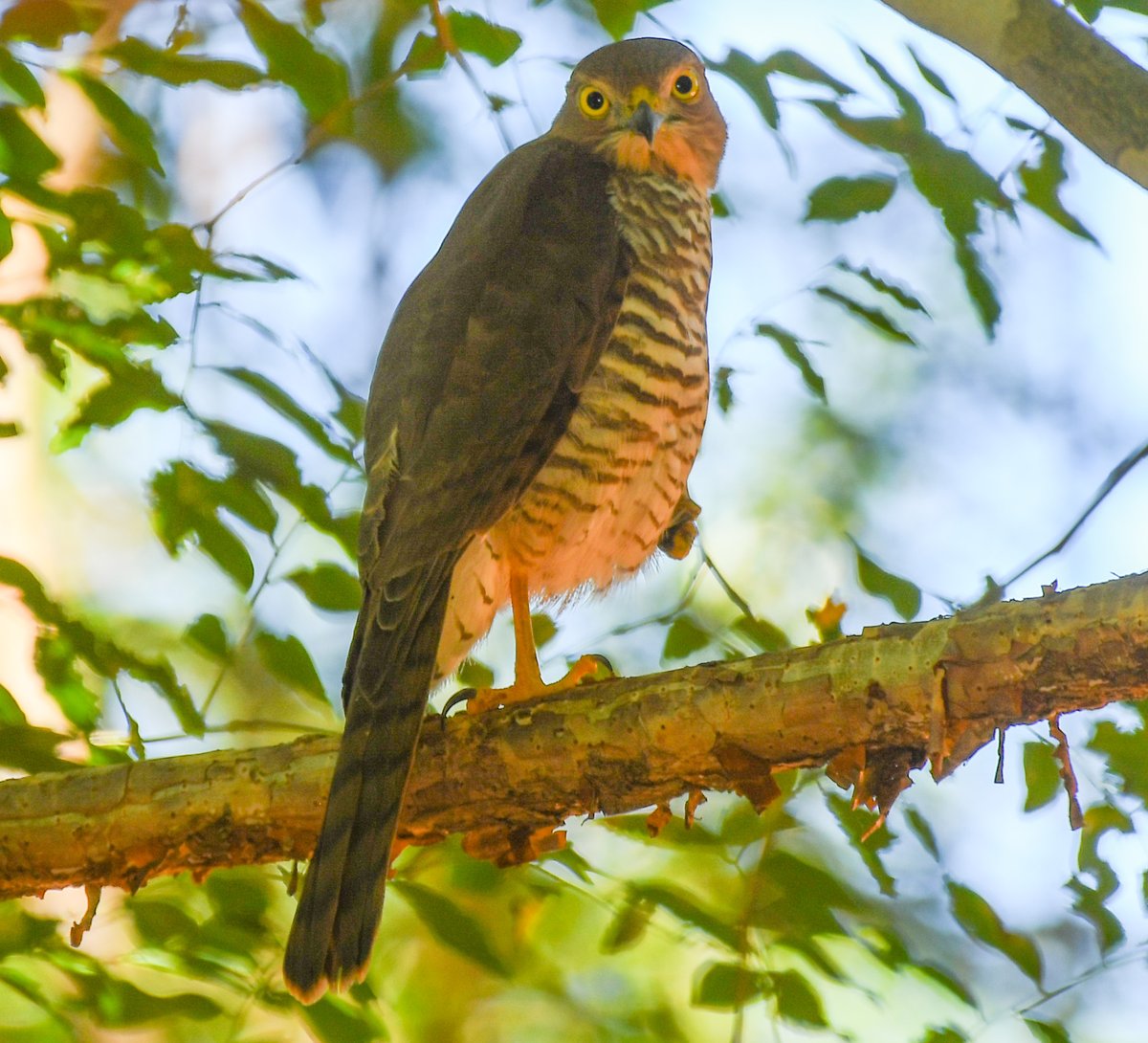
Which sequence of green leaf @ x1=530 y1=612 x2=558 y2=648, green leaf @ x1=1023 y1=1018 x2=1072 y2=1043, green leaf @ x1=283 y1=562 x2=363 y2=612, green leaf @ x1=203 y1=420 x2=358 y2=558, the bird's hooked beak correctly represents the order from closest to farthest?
green leaf @ x1=1023 y1=1018 x2=1072 y2=1043
green leaf @ x1=203 y1=420 x2=358 y2=558
green leaf @ x1=283 y1=562 x2=363 y2=612
green leaf @ x1=530 y1=612 x2=558 y2=648
the bird's hooked beak

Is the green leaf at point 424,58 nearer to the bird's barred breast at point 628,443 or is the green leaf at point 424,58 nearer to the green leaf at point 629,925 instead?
the bird's barred breast at point 628,443

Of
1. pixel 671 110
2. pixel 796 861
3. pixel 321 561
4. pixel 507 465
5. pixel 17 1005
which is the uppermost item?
pixel 671 110

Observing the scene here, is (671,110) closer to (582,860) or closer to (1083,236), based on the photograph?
(1083,236)

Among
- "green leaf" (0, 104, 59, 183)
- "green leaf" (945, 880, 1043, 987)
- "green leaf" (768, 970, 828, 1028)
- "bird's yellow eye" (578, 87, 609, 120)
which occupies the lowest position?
"green leaf" (768, 970, 828, 1028)

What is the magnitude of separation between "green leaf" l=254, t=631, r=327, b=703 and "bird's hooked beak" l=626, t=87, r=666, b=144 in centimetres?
161

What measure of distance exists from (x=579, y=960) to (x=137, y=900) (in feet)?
7.07

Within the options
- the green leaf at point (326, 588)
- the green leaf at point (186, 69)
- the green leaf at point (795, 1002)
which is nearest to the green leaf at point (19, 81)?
the green leaf at point (186, 69)

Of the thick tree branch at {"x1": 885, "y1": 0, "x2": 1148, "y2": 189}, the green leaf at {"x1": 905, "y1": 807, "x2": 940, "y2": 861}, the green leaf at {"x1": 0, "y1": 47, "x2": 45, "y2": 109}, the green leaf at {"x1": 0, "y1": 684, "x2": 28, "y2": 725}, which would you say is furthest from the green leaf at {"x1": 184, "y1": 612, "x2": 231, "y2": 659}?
the thick tree branch at {"x1": 885, "y1": 0, "x2": 1148, "y2": 189}

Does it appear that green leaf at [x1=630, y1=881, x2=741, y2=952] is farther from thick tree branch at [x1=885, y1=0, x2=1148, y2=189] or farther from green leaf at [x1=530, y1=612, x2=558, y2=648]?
thick tree branch at [x1=885, y1=0, x2=1148, y2=189]

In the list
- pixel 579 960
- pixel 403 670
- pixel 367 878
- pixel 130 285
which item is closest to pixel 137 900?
pixel 367 878

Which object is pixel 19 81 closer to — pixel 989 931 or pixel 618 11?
pixel 618 11

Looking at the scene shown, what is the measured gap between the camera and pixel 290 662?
8.35ft

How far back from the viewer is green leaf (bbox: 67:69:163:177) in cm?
251

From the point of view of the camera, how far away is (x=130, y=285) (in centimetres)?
254
